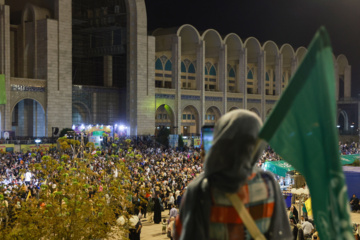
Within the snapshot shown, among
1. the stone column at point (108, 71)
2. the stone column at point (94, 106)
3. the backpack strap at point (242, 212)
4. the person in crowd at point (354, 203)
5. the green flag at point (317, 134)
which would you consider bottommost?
the person in crowd at point (354, 203)

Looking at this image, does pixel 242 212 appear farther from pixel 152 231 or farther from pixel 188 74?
pixel 188 74

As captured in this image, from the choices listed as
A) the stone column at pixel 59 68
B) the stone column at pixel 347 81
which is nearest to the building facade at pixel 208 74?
the stone column at pixel 347 81

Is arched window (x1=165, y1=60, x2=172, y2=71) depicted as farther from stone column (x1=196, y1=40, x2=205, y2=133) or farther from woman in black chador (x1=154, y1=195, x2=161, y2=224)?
woman in black chador (x1=154, y1=195, x2=161, y2=224)

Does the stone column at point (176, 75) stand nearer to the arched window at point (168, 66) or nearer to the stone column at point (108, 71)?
the arched window at point (168, 66)

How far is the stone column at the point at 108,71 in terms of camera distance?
153 feet

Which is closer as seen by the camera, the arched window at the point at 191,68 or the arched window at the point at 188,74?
the arched window at the point at 188,74

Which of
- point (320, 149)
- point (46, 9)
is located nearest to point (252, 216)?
point (320, 149)

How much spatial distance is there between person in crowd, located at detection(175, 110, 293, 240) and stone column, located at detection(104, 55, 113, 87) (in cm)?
4514

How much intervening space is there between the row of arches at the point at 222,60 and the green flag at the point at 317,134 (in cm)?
4573

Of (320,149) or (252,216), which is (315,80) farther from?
(252,216)

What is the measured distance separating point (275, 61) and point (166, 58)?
15068 millimetres

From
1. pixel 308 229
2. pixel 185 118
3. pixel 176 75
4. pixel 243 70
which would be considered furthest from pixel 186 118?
pixel 308 229

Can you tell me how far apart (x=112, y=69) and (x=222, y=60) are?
1249 cm

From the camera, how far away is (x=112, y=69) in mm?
47344
